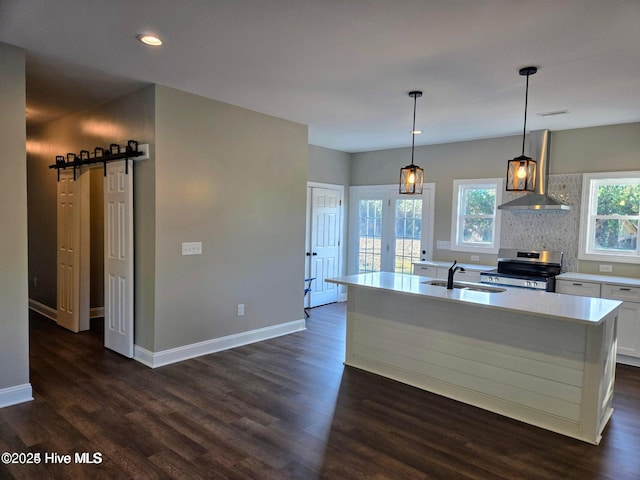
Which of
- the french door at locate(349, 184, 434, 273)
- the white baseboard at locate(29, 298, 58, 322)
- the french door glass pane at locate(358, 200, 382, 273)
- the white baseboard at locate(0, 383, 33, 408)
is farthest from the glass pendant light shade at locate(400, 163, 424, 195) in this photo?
the white baseboard at locate(29, 298, 58, 322)

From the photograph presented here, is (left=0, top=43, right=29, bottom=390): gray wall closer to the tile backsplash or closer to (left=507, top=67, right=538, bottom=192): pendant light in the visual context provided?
(left=507, top=67, right=538, bottom=192): pendant light

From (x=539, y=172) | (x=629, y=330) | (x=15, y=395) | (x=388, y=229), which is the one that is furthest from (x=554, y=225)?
(x=15, y=395)

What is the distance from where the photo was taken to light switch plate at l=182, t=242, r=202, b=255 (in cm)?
417

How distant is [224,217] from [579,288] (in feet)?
13.3

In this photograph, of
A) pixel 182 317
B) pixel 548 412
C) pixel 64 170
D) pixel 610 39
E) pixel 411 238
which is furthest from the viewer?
pixel 411 238

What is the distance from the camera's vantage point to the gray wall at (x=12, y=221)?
3059 millimetres

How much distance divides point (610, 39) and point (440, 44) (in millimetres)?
1054

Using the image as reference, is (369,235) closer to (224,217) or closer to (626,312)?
(224,217)

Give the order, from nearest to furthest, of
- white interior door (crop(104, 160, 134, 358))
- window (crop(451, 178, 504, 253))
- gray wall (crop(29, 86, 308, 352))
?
1. gray wall (crop(29, 86, 308, 352))
2. white interior door (crop(104, 160, 134, 358))
3. window (crop(451, 178, 504, 253))

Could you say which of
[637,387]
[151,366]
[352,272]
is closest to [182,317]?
[151,366]

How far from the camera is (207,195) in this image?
4.34 m

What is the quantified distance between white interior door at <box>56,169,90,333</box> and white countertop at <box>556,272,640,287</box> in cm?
567

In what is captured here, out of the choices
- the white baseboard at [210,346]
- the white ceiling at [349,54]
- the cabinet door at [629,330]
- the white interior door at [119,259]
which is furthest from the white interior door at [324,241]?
the cabinet door at [629,330]

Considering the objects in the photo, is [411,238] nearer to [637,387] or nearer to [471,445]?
[637,387]
